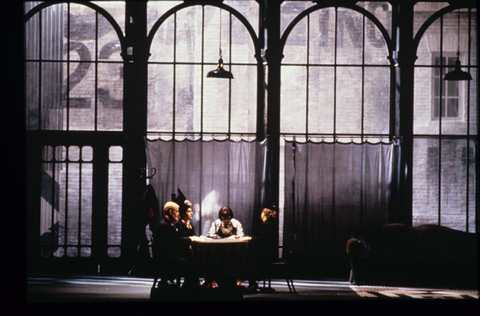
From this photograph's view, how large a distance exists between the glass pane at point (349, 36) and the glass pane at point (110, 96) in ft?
11.5

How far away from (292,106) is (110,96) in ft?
9.46

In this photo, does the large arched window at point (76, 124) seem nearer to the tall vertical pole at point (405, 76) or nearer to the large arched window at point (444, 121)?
the tall vertical pole at point (405, 76)

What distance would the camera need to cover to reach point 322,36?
8.26m

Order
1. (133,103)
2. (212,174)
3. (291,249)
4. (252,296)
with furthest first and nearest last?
1. (133,103)
2. (212,174)
3. (291,249)
4. (252,296)

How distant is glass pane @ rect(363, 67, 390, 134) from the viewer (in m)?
8.23

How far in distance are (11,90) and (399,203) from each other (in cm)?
613

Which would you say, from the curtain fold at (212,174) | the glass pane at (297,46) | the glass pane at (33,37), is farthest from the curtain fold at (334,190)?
the glass pane at (33,37)

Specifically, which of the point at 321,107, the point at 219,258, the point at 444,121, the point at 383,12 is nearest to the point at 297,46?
the point at 321,107

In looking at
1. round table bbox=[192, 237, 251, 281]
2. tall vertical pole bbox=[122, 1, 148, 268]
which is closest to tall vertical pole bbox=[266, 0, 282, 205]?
round table bbox=[192, 237, 251, 281]

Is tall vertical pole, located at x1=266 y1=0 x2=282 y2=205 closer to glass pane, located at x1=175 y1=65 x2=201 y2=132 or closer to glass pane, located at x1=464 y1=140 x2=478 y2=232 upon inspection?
glass pane, located at x1=175 y1=65 x2=201 y2=132

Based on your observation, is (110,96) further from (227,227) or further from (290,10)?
(290,10)

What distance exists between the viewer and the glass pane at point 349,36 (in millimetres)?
8242

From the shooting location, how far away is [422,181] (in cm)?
823

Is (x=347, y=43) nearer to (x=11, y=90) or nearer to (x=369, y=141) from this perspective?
(x=369, y=141)
